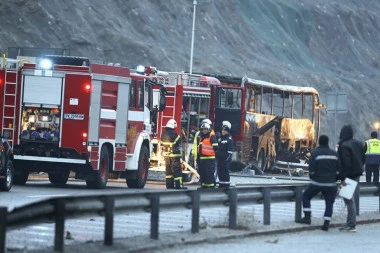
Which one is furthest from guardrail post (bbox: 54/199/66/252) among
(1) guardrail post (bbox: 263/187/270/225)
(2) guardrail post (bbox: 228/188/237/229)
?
(1) guardrail post (bbox: 263/187/270/225)

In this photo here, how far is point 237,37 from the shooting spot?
83062 mm

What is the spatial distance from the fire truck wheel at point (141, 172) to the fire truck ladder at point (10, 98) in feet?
12.6

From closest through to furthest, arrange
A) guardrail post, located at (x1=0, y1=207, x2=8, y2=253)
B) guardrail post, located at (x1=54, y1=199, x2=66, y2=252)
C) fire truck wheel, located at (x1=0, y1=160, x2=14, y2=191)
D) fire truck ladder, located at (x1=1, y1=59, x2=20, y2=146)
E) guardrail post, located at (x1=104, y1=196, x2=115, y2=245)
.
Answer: guardrail post, located at (x1=0, y1=207, x2=8, y2=253)
guardrail post, located at (x1=54, y1=199, x2=66, y2=252)
guardrail post, located at (x1=104, y1=196, x2=115, y2=245)
fire truck wheel, located at (x1=0, y1=160, x2=14, y2=191)
fire truck ladder, located at (x1=1, y1=59, x2=20, y2=146)

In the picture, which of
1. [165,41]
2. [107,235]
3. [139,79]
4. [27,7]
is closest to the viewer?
[107,235]

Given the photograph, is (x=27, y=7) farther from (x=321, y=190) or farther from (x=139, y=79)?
(x=321, y=190)

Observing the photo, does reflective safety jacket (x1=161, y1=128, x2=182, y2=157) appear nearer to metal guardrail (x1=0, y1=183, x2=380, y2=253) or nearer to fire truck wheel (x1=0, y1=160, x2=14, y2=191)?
fire truck wheel (x1=0, y1=160, x2=14, y2=191)

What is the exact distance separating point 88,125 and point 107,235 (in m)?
14.4

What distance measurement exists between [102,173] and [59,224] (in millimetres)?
16116

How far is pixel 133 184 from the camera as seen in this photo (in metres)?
31.5

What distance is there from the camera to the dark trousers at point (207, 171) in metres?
28.1

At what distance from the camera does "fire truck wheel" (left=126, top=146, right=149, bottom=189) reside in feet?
103

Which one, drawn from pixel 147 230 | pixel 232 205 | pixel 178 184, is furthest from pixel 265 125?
pixel 147 230

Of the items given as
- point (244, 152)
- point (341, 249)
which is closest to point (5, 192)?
point (341, 249)

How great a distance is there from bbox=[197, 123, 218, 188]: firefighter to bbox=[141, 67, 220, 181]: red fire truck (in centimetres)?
535
